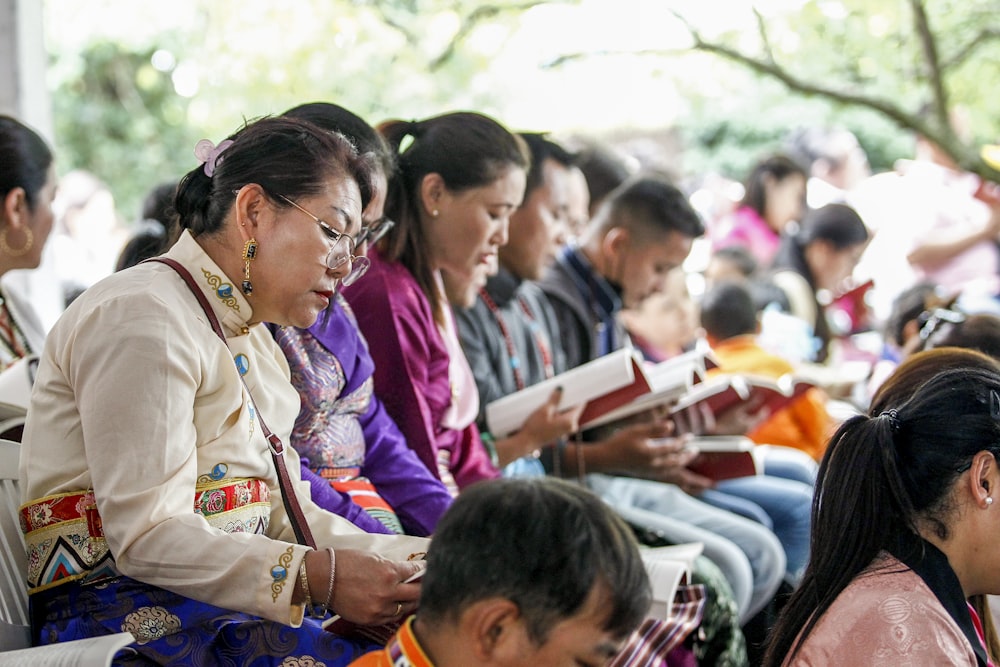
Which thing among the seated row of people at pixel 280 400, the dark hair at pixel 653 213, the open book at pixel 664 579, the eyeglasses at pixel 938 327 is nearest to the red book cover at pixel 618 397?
the seated row of people at pixel 280 400

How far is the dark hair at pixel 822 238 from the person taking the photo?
6604 mm

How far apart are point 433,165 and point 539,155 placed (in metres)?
0.98

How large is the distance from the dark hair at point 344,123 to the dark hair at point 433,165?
37cm

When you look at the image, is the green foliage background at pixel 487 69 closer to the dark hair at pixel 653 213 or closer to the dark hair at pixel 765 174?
the dark hair at pixel 765 174

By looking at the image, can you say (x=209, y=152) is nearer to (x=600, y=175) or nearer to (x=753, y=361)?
(x=753, y=361)

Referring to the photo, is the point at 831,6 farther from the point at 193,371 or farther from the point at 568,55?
the point at 193,371

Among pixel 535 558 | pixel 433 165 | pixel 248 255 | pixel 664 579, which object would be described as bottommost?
pixel 664 579

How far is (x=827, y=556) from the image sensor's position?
2.08 metres

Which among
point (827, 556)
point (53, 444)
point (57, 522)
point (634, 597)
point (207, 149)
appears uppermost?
point (207, 149)

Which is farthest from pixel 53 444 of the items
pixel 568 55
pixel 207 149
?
pixel 568 55

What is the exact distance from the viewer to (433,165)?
3.20 m

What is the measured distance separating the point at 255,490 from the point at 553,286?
2.36 m

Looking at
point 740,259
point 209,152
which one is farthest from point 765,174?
point 209,152

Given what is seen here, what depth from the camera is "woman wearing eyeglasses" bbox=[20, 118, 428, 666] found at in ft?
6.19
